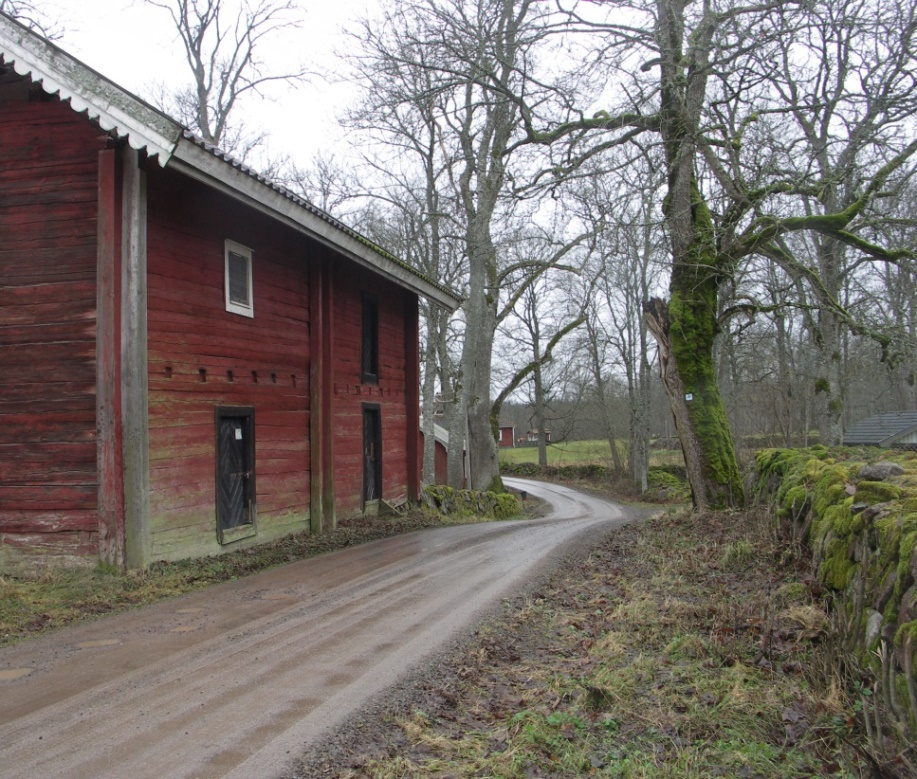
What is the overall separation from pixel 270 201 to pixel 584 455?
4544 centimetres

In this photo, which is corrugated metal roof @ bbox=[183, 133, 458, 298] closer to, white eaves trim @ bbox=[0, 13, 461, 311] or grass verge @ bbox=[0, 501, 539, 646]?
white eaves trim @ bbox=[0, 13, 461, 311]

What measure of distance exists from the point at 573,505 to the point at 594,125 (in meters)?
21.0

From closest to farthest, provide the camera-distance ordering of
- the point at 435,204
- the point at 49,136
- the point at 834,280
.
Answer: the point at 49,136, the point at 834,280, the point at 435,204

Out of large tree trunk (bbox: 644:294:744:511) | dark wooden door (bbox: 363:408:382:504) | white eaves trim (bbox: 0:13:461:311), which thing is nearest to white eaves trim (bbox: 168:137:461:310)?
white eaves trim (bbox: 0:13:461:311)

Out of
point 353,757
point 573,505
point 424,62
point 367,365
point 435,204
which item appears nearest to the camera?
point 353,757

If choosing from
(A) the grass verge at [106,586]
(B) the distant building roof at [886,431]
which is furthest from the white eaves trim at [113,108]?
(B) the distant building roof at [886,431]

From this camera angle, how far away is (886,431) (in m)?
31.0

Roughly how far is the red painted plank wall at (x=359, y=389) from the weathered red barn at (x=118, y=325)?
2959 mm

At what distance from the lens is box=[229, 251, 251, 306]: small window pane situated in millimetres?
11055

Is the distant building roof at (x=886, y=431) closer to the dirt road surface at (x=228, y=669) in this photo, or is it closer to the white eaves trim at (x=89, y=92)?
the dirt road surface at (x=228, y=669)

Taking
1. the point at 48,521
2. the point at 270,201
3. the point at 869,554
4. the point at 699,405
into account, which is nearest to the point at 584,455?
the point at 699,405

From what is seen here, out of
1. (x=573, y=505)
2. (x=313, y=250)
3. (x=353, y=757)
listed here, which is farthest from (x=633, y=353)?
(x=353, y=757)

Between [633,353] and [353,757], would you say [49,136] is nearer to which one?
[353,757]

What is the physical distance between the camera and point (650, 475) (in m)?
38.6
